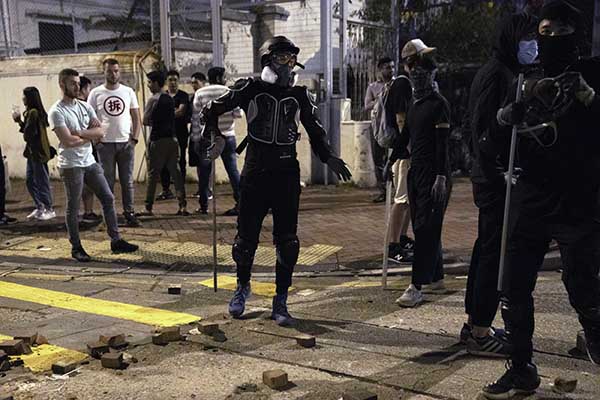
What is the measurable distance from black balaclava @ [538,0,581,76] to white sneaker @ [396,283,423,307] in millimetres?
2516

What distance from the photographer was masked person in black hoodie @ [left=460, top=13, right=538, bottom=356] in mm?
3850

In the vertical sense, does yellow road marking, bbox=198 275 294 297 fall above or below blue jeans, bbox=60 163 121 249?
below

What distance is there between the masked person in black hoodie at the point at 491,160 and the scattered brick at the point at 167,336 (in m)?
1.93

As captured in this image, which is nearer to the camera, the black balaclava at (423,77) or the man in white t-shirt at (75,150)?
the black balaclava at (423,77)

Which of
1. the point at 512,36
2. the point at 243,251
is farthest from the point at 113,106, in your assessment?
the point at 512,36

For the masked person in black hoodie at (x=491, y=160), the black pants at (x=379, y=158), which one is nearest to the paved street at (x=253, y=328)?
the masked person in black hoodie at (x=491, y=160)

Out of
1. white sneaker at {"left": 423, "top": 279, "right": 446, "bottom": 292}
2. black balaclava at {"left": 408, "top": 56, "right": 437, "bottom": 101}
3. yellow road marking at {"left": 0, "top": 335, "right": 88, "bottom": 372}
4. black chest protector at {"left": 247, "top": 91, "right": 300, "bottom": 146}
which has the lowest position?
white sneaker at {"left": 423, "top": 279, "right": 446, "bottom": 292}

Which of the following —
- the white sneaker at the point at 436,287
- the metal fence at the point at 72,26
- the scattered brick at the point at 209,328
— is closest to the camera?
the scattered brick at the point at 209,328

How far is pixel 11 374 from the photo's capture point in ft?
14.0

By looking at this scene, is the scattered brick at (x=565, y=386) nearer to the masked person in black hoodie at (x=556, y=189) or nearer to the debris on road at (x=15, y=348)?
the masked person in black hoodie at (x=556, y=189)

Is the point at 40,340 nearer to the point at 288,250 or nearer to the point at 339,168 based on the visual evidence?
the point at 288,250

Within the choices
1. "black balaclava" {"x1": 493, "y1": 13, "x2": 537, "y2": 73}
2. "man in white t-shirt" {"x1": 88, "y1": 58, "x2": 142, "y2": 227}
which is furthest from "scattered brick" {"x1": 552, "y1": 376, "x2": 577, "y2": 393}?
"man in white t-shirt" {"x1": 88, "y1": 58, "x2": 142, "y2": 227}

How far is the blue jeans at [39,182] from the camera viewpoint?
9844mm

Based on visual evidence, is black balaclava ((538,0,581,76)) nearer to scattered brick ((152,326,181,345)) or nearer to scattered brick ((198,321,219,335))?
scattered brick ((198,321,219,335))
